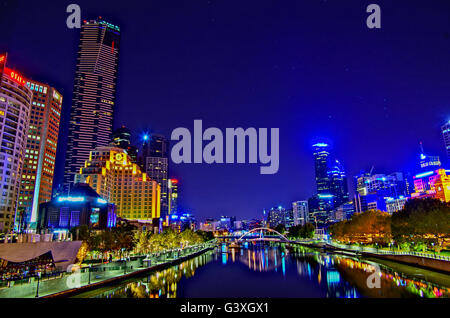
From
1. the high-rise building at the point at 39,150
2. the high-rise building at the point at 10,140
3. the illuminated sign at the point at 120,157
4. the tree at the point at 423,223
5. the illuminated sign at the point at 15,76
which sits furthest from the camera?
the illuminated sign at the point at 120,157

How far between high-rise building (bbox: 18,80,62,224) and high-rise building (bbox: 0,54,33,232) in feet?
142

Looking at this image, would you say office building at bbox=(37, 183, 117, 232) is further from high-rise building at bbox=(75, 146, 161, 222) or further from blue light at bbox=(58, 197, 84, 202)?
high-rise building at bbox=(75, 146, 161, 222)

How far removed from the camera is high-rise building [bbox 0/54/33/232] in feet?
278

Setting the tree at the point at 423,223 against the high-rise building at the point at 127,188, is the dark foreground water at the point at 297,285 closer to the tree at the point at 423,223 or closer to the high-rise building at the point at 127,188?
the tree at the point at 423,223

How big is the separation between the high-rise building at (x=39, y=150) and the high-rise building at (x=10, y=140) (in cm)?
4314

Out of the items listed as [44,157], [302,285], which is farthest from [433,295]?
[44,157]

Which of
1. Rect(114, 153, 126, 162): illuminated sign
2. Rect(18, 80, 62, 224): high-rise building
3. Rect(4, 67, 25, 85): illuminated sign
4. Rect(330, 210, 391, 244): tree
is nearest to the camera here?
Rect(330, 210, 391, 244): tree

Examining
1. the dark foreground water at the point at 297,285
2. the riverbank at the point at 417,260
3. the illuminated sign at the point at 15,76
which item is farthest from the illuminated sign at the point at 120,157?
the riverbank at the point at 417,260

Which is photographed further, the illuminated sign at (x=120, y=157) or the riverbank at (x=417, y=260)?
the illuminated sign at (x=120, y=157)

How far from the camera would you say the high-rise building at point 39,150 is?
130375mm

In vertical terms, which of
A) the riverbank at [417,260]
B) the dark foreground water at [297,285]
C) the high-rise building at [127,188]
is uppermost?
the high-rise building at [127,188]

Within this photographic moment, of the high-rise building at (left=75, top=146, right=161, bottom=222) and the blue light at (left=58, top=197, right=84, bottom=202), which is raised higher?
the high-rise building at (left=75, top=146, right=161, bottom=222)

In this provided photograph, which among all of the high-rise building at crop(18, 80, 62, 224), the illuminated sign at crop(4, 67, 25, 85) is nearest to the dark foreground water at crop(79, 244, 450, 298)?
the illuminated sign at crop(4, 67, 25, 85)
